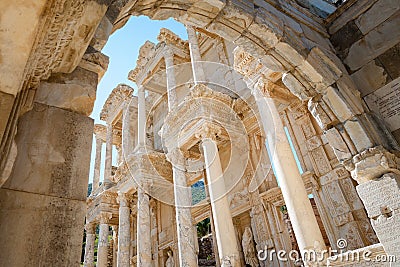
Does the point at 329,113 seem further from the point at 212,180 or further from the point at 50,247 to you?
the point at 212,180

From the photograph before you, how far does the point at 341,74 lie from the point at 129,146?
Answer: 11982 millimetres

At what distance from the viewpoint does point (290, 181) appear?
638cm

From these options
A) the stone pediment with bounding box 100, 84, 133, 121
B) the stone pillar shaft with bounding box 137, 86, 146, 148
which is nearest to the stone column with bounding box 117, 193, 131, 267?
the stone pillar shaft with bounding box 137, 86, 146, 148

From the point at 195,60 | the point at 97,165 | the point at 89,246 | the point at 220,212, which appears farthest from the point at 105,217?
the point at 195,60

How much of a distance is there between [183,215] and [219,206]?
1.51m

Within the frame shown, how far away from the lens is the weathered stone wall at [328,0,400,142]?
14.2 ft

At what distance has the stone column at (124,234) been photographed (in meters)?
11.3

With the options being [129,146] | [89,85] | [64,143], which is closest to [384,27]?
[89,85]

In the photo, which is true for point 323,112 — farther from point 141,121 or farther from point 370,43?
point 141,121

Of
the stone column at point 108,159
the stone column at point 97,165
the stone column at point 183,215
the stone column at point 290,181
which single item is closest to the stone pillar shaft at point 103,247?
the stone column at point 108,159

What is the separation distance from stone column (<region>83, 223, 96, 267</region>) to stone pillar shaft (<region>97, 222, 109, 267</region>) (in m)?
0.88

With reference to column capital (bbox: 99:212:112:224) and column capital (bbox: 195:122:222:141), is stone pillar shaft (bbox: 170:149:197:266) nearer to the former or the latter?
column capital (bbox: 195:122:222:141)

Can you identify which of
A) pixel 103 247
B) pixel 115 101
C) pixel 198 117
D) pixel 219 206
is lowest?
pixel 219 206

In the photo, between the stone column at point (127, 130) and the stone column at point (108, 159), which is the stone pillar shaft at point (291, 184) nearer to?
the stone column at point (127, 130)
